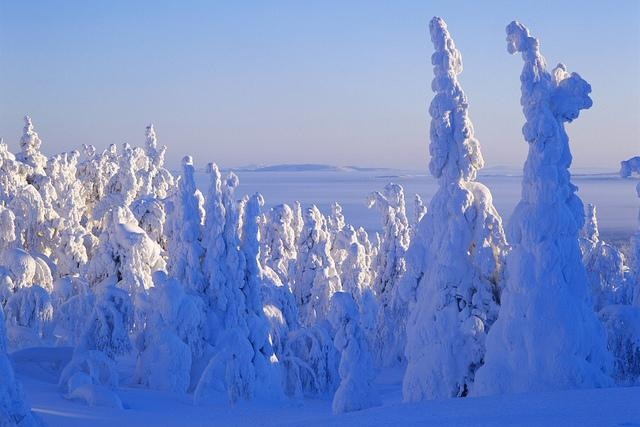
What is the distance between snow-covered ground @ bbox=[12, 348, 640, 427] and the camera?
1011 cm

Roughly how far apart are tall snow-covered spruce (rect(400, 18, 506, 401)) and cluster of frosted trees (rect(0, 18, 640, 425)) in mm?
44

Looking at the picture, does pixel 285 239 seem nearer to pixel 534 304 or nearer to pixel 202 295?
pixel 202 295

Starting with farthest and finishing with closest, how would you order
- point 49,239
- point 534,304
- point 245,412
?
point 49,239
point 245,412
point 534,304

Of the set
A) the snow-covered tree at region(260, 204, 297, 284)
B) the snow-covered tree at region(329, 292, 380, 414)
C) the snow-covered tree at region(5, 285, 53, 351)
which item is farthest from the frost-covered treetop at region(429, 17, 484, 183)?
the snow-covered tree at region(260, 204, 297, 284)

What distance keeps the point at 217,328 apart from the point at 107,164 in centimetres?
2988

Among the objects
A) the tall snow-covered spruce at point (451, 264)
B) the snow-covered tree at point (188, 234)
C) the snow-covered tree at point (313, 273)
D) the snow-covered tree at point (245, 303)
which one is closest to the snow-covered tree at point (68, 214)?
the snow-covered tree at point (313, 273)

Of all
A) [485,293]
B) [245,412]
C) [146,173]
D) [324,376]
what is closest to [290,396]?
[324,376]

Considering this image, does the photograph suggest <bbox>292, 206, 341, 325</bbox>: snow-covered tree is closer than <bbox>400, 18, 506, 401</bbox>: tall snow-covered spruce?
No

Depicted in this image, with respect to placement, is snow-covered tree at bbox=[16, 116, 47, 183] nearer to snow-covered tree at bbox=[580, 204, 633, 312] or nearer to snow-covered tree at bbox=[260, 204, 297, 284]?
snow-covered tree at bbox=[260, 204, 297, 284]

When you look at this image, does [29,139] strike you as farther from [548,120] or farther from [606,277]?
[548,120]

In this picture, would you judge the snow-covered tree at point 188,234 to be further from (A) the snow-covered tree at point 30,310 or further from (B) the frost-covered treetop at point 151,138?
(B) the frost-covered treetop at point 151,138

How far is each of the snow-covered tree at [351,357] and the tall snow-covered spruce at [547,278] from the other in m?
2.36

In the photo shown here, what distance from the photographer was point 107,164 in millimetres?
53594

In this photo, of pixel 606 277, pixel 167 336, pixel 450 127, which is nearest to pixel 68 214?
pixel 167 336
